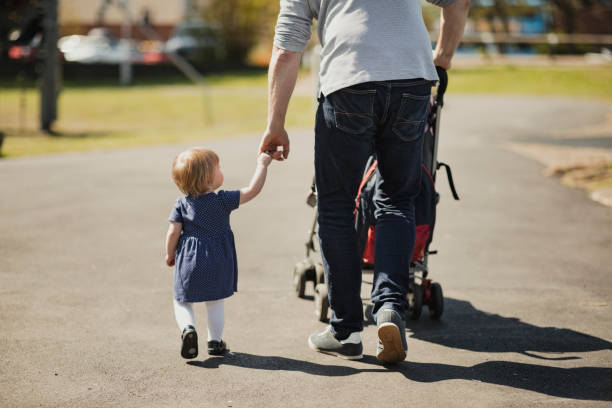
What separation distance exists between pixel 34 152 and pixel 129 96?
A: 14.6 meters

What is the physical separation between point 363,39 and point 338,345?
55.8 inches

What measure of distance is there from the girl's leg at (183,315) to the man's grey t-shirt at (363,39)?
3.90 ft

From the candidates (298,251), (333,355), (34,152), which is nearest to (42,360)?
(333,355)

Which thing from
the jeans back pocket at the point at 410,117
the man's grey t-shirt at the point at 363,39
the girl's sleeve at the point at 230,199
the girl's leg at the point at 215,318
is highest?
the man's grey t-shirt at the point at 363,39

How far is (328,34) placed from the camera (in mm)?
3625

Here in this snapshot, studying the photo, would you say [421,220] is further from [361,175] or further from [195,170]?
[195,170]

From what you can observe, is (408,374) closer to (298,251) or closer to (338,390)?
(338,390)

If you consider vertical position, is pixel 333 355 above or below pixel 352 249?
below

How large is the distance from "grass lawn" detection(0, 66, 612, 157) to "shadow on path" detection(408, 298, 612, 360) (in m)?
10.1

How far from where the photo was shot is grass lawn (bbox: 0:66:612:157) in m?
16.3

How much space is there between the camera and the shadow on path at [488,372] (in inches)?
137

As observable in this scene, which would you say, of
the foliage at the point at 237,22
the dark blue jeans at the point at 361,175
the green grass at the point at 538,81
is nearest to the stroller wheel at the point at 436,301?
the dark blue jeans at the point at 361,175

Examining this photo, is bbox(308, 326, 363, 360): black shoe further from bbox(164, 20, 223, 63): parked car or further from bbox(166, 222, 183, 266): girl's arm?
bbox(164, 20, 223, 63): parked car

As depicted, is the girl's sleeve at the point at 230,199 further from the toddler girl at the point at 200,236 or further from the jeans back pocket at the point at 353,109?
the jeans back pocket at the point at 353,109
